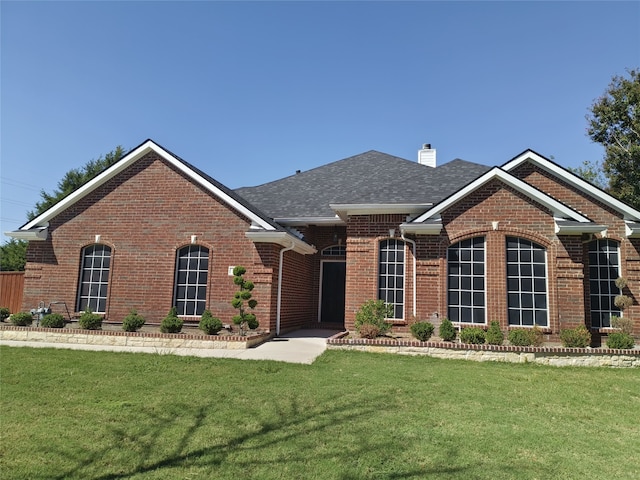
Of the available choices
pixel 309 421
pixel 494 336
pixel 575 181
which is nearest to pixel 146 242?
pixel 309 421

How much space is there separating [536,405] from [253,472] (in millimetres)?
4548

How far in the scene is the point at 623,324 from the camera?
1069 cm

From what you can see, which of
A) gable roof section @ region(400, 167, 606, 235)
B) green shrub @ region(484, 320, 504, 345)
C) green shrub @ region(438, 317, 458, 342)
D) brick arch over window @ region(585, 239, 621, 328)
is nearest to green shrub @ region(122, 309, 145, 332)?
gable roof section @ region(400, 167, 606, 235)

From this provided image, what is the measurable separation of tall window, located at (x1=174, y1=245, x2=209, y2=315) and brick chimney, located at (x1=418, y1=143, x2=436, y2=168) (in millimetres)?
10957

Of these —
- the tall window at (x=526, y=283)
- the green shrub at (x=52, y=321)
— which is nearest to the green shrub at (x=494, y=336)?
the tall window at (x=526, y=283)

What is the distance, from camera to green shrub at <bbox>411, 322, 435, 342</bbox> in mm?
10125

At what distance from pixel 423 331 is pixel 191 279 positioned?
6924 mm

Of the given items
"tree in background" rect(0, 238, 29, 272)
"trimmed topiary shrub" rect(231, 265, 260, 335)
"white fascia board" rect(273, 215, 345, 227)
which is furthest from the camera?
"tree in background" rect(0, 238, 29, 272)

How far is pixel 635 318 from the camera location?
37.2 ft

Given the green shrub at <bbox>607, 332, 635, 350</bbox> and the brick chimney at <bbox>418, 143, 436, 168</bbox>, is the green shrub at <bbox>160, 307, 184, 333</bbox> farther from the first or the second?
the brick chimney at <bbox>418, 143, 436, 168</bbox>

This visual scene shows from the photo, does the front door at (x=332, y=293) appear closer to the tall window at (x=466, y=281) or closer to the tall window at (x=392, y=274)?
the tall window at (x=392, y=274)

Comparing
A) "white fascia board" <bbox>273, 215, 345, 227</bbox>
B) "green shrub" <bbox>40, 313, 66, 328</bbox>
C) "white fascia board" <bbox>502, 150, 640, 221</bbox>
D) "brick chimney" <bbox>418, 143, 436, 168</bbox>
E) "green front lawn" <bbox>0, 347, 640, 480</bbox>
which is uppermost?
"brick chimney" <bbox>418, 143, 436, 168</bbox>

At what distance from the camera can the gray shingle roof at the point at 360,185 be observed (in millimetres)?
12688

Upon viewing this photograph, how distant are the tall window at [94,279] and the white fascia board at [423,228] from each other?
9.18m
